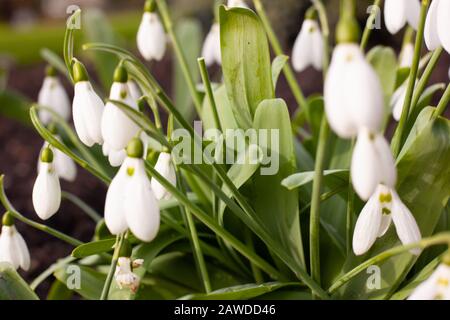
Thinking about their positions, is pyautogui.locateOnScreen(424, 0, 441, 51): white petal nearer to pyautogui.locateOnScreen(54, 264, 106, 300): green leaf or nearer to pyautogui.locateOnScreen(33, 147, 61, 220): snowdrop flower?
pyautogui.locateOnScreen(33, 147, 61, 220): snowdrop flower

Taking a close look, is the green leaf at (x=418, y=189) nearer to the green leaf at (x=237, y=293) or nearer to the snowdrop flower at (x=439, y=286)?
the green leaf at (x=237, y=293)

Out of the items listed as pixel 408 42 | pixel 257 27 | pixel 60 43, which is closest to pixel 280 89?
pixel 408 42

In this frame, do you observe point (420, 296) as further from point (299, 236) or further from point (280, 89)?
point (280, 89)

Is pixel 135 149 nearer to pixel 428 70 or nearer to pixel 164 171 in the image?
pixel 164 171

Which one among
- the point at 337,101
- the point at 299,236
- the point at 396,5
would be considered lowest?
the point at 299,236

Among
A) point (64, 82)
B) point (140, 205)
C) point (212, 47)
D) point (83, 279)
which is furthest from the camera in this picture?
point (64, 82)

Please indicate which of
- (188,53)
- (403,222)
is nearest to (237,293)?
(403,222)

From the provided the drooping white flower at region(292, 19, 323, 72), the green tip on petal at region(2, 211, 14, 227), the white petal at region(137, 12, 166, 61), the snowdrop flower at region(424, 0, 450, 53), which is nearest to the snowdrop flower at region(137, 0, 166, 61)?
the white petal at region(137, 12, 166, 61)
